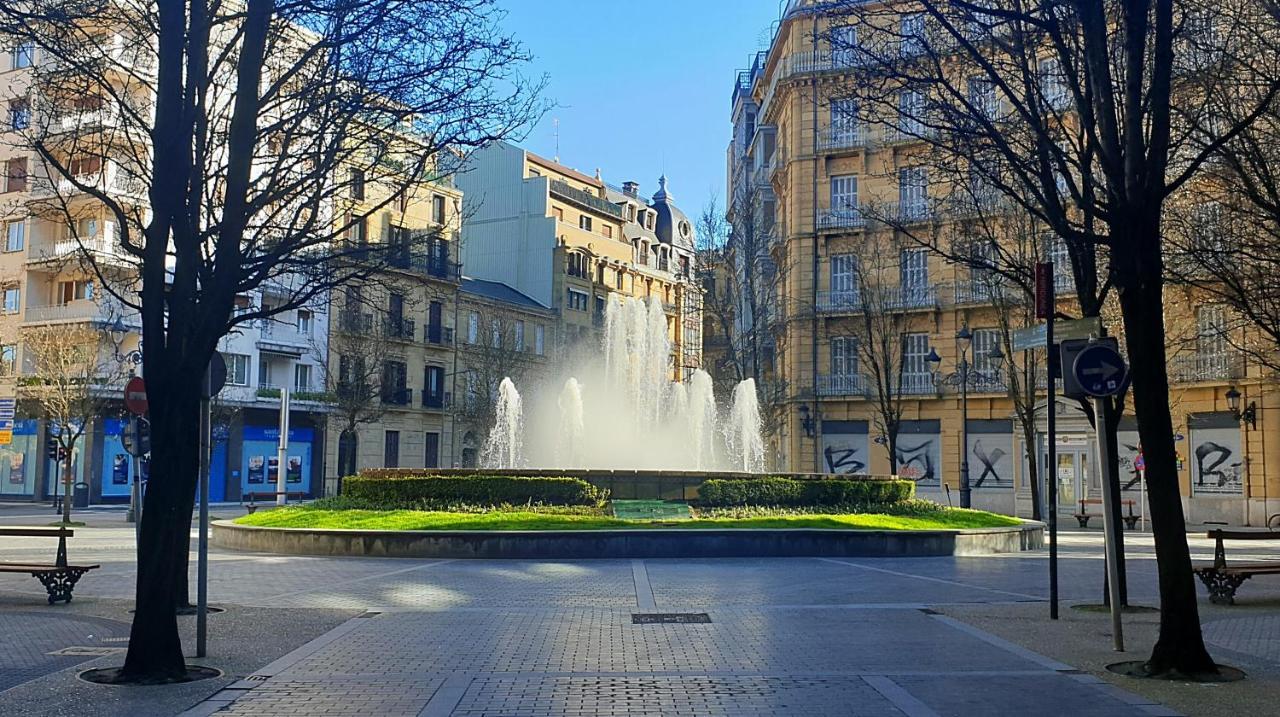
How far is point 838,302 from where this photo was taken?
45.7 meters

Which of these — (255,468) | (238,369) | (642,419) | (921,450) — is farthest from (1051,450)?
(255,468)

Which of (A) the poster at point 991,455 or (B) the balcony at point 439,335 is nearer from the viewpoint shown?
(A) the poster at point 991,455

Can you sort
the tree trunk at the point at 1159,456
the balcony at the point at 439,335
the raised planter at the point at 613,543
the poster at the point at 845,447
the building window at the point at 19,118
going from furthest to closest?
1. the balcony at the point at 439,335
2. the poster at the point at 845,447
3. the raised planter at the point at 613,543
4. the building window at the point at 19,118
5. the tree trunk at the point at 1159,456

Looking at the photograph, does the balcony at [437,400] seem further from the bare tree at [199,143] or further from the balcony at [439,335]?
the bare tree at [199,143]

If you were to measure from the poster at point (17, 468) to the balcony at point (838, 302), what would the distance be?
33954 mm

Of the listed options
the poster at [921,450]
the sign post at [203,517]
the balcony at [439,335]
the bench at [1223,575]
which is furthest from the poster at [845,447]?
the sign post at [203,517]

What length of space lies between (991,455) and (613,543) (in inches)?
1078

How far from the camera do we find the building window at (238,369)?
4881 cm

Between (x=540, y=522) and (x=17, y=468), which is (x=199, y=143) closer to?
(x=540, y=522)

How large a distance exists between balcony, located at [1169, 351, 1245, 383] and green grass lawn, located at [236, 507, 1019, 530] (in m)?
18.3

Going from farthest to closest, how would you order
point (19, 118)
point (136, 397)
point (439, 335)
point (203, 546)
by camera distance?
point (439, 335) → point (19, 118) → point (136, 397) → point (203, 546)

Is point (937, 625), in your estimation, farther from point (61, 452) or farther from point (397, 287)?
point (61, 452)

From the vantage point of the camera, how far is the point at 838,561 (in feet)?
62.1

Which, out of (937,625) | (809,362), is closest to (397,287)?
(937,625)
